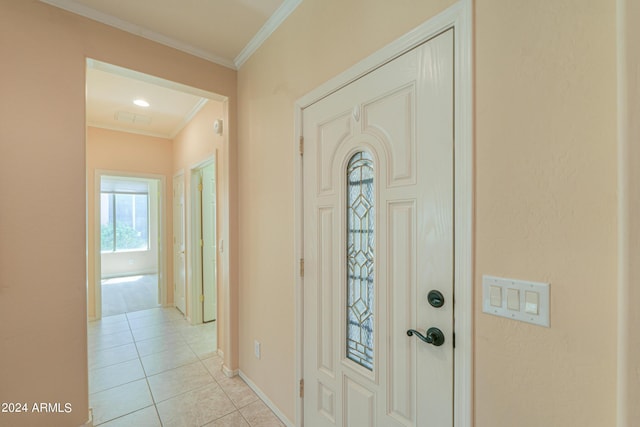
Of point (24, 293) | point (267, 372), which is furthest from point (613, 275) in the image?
point (24, 293)

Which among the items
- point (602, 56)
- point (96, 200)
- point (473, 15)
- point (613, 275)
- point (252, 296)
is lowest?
point (252, 296)

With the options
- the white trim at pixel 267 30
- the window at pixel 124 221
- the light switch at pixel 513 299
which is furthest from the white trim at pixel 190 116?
the window at pixel 124 221

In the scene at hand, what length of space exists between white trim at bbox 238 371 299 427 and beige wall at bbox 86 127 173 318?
276 centimetres

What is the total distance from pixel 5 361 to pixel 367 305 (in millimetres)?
2136

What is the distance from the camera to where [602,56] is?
668 millimetres

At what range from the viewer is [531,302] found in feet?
2.56

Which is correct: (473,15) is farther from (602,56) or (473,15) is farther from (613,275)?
(613,275)

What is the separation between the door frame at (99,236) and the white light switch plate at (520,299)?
4591mm

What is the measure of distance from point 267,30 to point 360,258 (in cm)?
182

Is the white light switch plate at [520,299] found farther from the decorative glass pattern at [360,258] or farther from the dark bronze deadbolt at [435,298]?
the decorative glass pattern at [360,258]

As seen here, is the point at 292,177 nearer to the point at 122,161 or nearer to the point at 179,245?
the point at 179,245

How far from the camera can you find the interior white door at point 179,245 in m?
3.97

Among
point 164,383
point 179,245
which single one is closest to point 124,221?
point 179,245

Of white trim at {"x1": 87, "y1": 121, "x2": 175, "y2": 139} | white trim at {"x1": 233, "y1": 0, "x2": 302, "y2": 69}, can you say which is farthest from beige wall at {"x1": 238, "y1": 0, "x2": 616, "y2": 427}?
white trim at {"x1": 87, "y1": 121, "x2": 175, "y2": 139}
